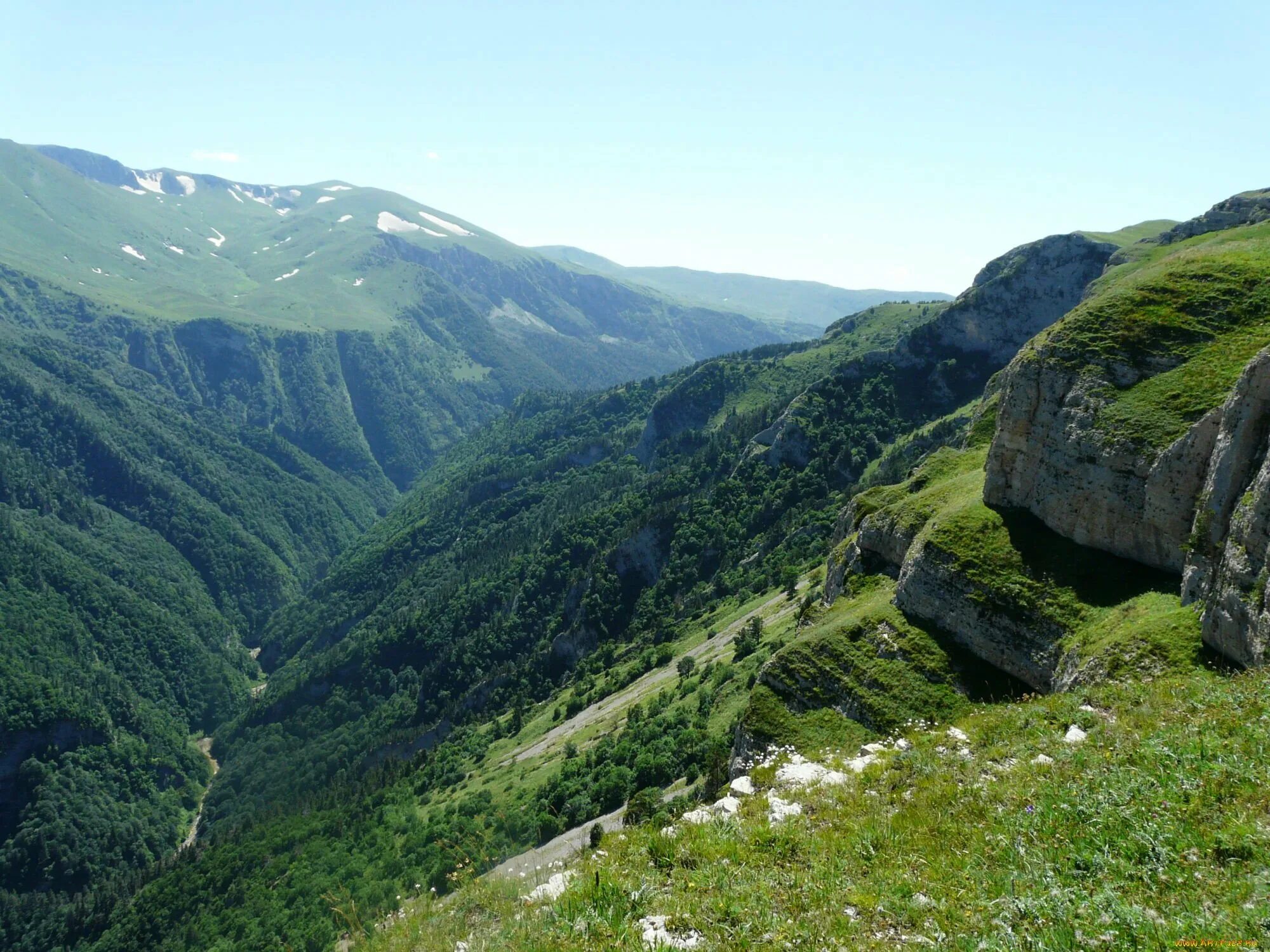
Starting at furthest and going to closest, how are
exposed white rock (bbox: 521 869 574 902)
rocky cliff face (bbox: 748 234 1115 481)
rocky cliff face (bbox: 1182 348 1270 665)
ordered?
rocky cliff face (bbox: 748 234 1115 481)
rocky cliff face (bbox: 1182 348 1270 665)
exposed white rock (bbox: 521 869 574 902)

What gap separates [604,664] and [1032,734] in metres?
122

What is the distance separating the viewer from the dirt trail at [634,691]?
3994 inches

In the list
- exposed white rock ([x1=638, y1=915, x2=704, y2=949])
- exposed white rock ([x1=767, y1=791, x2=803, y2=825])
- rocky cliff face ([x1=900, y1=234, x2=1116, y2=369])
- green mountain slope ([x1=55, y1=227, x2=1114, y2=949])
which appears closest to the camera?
exposed white rock ([x1=638, y1=915, x2=704, y2=949])

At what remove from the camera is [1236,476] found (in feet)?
85.3

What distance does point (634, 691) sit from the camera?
352 ft

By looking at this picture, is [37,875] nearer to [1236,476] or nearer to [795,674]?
[795,674]

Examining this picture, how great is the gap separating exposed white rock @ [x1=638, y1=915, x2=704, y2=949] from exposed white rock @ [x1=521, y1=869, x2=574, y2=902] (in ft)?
6.65

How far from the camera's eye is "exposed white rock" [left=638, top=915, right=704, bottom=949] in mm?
10781

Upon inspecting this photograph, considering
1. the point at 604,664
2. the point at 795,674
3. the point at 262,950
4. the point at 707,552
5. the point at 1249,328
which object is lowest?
the point at 262,950

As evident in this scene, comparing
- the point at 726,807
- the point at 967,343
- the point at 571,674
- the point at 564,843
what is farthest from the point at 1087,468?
the point at 967,343

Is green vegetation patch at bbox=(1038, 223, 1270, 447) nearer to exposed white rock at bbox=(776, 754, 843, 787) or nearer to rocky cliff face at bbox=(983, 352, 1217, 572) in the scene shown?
rocky cliff face at bbox=(983, 352, 1217, 572)

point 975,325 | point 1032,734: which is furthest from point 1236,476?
point 975,325

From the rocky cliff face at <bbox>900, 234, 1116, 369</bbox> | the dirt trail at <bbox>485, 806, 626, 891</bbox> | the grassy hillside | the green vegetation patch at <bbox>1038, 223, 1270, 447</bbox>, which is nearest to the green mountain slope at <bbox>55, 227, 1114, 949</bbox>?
the rocky cliff face at <bbox>900, 234, 1116, 369</bbox>

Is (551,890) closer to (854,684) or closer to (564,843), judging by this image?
(854,684)
